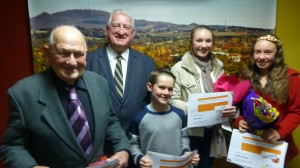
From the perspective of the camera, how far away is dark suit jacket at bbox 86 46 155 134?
2.12m

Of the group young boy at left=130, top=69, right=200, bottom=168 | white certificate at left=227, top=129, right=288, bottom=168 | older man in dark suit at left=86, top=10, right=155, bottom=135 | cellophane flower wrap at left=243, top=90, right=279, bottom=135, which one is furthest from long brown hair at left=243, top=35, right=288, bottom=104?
older man in dark suit at left=86, top=10, right=155, bottom=135

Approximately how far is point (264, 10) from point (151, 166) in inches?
91.1

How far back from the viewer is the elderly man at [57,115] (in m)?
1.42

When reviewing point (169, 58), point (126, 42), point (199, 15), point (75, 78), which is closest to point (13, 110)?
point (75, 78)

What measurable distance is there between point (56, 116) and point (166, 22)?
1.78 m

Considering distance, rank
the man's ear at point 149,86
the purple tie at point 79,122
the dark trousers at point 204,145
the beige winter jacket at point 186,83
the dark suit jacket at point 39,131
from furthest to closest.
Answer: the dark trousers at point 204,145 → the beige winter jacket at point 186,83 → the man's ear at point 149,86 → the purple tie at point 79,122 → the dark suit jacket at point 39,131

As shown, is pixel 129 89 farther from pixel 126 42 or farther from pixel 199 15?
pixel 199 15

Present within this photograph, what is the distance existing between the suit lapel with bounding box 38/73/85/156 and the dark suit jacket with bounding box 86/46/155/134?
0.67m

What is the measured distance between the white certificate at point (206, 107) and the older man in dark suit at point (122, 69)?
0.45 m

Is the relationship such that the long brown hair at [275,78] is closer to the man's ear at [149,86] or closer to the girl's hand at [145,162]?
the man's ear at [149,86]

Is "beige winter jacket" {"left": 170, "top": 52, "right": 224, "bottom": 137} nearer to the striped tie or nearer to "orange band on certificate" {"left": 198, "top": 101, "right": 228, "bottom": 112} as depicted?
"orange band on certificate" {"left": 198, "top": 101, "right": 228, "bottom": 112}

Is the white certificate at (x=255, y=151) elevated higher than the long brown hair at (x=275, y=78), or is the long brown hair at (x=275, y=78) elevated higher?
the long brown hair at (x=275, y=78)

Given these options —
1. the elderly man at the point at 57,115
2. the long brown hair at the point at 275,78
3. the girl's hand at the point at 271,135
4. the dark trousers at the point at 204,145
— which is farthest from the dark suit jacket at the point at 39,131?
the long brown hair at the point at 275,78

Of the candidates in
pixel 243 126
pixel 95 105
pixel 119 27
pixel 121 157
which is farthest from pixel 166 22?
pixel 121 157
